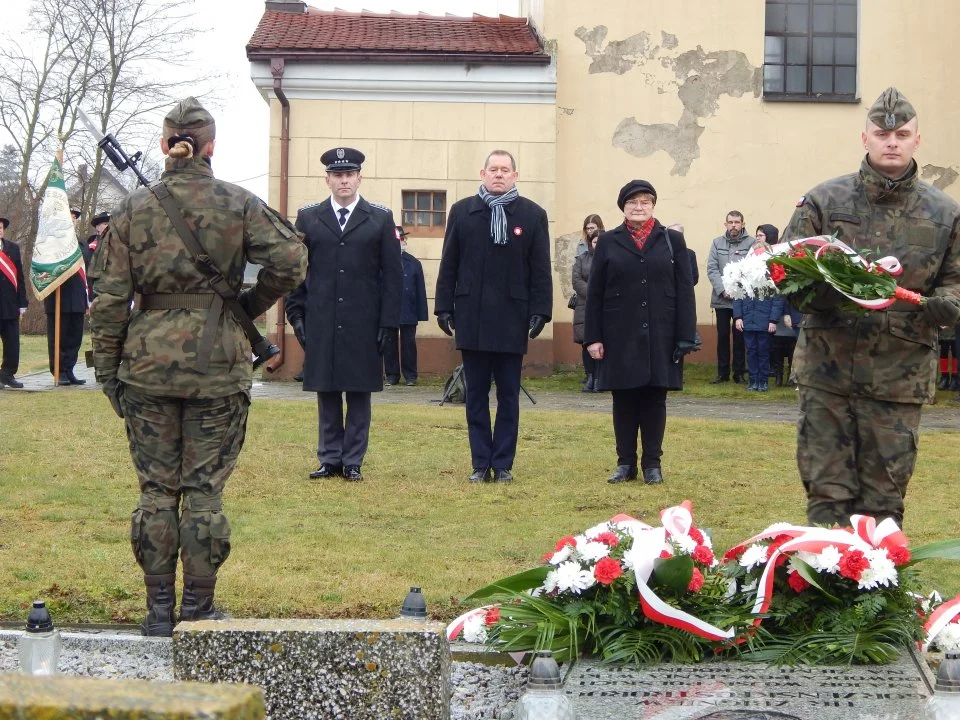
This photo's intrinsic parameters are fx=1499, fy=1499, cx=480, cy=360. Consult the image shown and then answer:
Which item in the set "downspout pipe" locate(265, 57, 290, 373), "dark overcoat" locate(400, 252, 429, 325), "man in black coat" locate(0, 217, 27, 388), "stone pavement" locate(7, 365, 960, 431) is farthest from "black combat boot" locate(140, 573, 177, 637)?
"downspout pipe" locate(265, 57, 290, 373)

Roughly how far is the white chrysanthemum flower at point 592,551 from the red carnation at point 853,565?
34.2 inches

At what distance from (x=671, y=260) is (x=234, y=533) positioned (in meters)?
3.80

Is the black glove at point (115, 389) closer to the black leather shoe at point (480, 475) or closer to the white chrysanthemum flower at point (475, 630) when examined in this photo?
the white chrysanthemum flower at point (475, 630)

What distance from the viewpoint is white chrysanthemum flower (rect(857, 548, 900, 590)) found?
5473 mm

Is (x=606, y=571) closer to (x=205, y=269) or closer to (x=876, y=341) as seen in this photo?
(x=876, y=341)

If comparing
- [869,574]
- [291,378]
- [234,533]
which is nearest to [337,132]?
[291,378]

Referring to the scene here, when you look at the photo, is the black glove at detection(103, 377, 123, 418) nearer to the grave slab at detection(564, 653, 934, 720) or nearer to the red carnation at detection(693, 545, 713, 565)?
the grave slab at detection(564, 653, 934, 720)

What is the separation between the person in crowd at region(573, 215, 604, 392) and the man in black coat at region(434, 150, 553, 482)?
7013 millimetres

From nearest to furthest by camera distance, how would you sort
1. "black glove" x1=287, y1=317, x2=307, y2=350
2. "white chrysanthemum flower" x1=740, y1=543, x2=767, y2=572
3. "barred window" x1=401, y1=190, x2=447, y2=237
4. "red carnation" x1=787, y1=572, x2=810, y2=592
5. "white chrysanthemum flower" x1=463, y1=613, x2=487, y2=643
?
"red carnation" x1=787, y1=572, x2=810, y2=592 → "white chrysanthemum flower" x1=740, y1=543, x2=767, y2=572 → "white chrysanthemum flower" x1=463, y1=613, x2=487, y2=643 → "black glove" x1=287, y1=317, x2=307, y2=350 → "barred window" x1=401, y1=190, x2=447, y2=237

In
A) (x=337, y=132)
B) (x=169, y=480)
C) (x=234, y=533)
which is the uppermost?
(x=337, y=132)

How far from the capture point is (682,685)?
5.08m

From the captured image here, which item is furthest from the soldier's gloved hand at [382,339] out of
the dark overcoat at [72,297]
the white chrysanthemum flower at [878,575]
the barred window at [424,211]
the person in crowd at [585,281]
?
the barred window at [424,211]

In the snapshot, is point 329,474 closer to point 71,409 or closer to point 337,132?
point 71,409

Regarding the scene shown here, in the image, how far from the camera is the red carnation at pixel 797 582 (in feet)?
18.3
